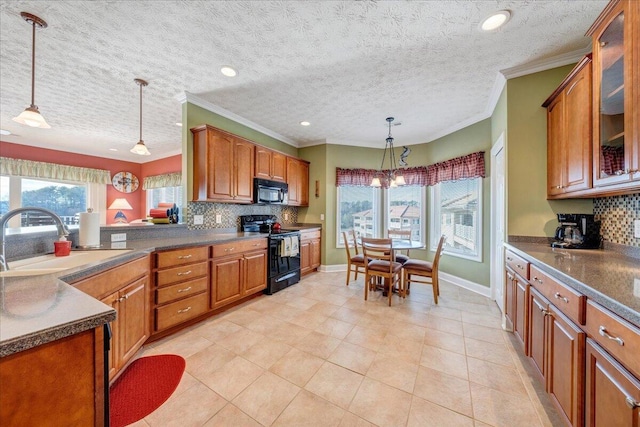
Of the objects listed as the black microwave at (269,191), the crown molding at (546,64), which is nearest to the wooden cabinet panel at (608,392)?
the crown molding at (546,64)

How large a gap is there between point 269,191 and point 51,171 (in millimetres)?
5031

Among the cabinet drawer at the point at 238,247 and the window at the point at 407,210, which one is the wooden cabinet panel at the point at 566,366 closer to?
the cabinet drawer at the point at 238,247

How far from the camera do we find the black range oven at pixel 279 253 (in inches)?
138

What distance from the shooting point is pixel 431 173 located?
4.35 meters

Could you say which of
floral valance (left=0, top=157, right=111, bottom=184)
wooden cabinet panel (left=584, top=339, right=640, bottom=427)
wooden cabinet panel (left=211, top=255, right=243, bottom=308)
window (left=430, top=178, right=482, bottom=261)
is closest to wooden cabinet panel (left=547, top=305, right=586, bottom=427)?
wooden cabinet panel (left=584, top=339, right=640, bottom=427)

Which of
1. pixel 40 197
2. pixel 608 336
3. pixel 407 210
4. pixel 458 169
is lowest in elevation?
pixel 608 336

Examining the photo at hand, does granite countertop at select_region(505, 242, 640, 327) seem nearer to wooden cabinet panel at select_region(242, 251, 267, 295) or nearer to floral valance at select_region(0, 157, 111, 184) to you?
wooden cabinet panel at select_region(242, 251, 267, 295)

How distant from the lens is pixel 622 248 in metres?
1.80

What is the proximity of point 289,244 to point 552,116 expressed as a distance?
3298mm

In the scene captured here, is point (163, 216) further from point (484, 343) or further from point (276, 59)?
point (484, 343)

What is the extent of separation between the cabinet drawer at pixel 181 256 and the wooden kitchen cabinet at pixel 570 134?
11.0ft

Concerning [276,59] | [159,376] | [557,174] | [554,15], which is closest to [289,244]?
[159,376]

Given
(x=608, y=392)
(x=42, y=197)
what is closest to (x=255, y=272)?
(x=608, y=392)

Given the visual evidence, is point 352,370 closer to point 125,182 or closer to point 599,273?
point 599,273
